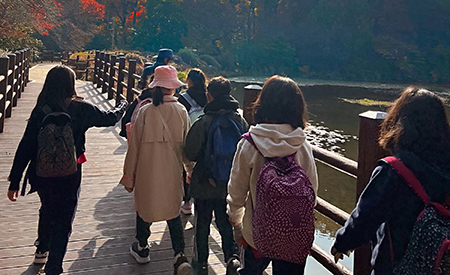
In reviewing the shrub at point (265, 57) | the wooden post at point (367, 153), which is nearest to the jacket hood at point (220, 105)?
the wooden post at point (367, 153)

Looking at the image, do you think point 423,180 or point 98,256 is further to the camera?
point 98,256

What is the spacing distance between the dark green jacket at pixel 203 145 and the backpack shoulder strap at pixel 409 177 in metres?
1.11

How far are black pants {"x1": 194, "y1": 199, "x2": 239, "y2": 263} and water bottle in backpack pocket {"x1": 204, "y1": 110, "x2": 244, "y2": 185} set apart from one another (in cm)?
20

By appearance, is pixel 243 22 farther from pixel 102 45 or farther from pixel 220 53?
pixel 102 45

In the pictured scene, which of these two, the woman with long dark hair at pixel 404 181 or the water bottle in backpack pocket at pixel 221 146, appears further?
the water bottle in backpack pocket at pixel 221 146

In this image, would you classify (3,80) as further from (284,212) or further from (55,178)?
(284,212)

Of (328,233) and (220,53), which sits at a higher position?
(220,53)

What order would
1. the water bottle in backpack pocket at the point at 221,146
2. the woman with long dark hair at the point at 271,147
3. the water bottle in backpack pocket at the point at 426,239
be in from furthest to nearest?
the water bottle in backpack pocket at the point at 221,146, the woman with long dark hair at the point at 271,147, the water bottle in backpack pocket at the point at 426,239

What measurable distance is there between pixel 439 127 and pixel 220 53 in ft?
151

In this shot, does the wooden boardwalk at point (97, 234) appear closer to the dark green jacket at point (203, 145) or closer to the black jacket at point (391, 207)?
the dark green jacket at point (203, 145)

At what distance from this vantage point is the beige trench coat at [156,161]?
8.05ft

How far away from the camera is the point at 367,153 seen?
1.93 m

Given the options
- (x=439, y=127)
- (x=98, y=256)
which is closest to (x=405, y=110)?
(x=439, y=127)

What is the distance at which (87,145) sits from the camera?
568 cm
